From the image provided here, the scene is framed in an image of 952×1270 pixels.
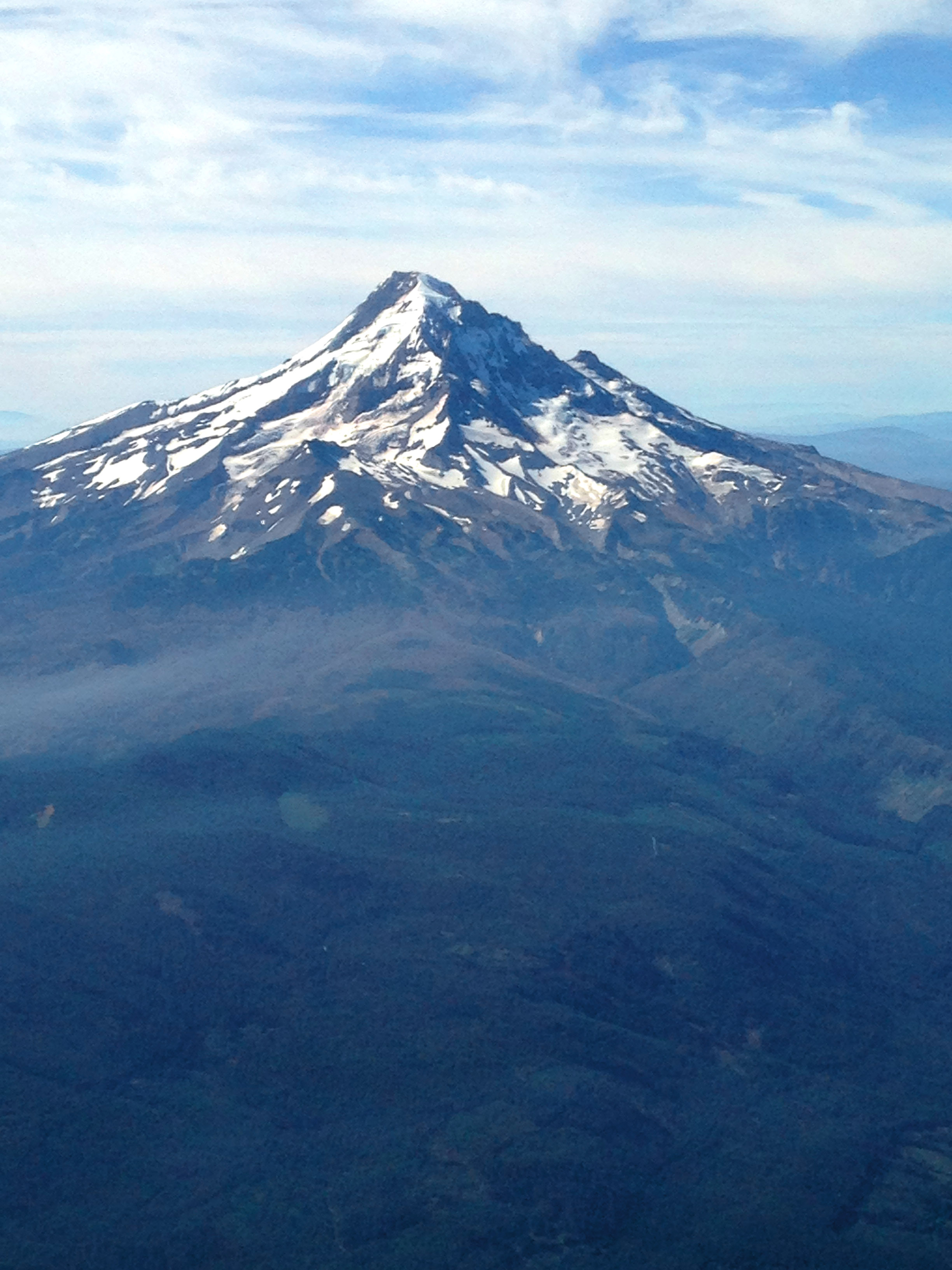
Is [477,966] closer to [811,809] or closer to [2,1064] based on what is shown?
[2,1064]

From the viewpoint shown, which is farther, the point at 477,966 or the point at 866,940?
the point at 866,940

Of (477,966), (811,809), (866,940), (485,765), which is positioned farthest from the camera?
(811,809)

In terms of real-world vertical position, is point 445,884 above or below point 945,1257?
above

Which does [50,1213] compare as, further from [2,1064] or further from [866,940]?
[866,940]

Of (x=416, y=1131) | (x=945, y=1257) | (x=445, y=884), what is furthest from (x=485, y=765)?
(x=945, y=1257)

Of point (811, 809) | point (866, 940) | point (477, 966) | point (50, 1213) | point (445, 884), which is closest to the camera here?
point (50, 1213)

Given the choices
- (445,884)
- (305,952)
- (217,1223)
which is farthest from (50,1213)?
(445,884)

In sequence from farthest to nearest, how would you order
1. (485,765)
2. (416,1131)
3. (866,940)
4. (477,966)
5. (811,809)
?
(811,809)
(485,765)
(866,940)
(477,966)
(416,1131)

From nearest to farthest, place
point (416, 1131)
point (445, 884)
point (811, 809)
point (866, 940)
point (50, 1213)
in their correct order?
point (50, 1213) < point (416, 1131) < point (445, 884) < point (866, 940) < point (811, 809)

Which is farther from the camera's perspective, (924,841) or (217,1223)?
(924,841)
